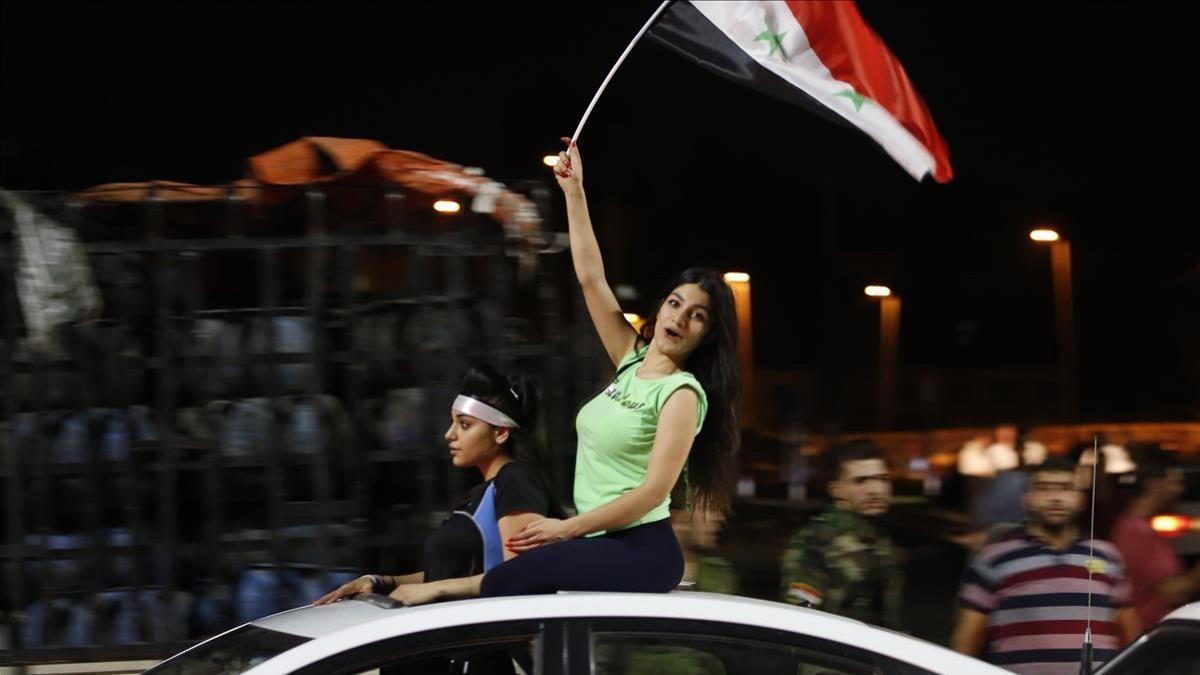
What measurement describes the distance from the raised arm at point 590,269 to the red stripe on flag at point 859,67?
135 centimetres

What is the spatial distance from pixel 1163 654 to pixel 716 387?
1.35 meters

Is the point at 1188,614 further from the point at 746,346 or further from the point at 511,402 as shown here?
the point at 746,346

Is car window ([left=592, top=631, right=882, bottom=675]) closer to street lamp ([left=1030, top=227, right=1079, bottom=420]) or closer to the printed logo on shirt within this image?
the printed logo on shirt

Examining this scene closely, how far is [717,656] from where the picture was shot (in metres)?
3.08

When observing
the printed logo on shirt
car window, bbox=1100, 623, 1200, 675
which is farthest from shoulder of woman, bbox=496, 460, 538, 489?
car window, bbox=1100, 623, 1200, 675

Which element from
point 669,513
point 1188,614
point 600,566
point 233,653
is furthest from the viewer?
point 669,513

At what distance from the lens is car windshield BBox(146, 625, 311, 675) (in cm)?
309

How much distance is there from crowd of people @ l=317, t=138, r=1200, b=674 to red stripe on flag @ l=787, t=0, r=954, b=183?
45.1 inches

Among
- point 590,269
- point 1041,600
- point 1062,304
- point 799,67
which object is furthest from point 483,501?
point 1062,304

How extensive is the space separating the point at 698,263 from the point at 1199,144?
3568mm

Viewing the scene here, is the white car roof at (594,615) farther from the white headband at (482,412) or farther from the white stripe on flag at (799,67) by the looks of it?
the white stripe on flag at (799,67)

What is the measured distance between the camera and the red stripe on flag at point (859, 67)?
16.9 feet

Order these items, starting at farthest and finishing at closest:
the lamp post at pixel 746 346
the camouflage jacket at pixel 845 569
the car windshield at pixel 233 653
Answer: the lamp post at pixel 746 346
the camouflage jacket at pixel 845 569
the car windshield at pixel 233 653

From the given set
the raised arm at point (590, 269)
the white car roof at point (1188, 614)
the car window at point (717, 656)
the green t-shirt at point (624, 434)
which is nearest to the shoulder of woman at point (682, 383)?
the green t-shirt at point (624, 434)
